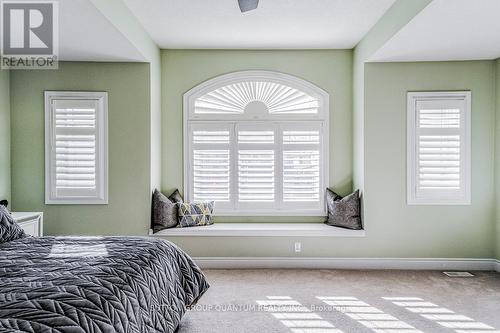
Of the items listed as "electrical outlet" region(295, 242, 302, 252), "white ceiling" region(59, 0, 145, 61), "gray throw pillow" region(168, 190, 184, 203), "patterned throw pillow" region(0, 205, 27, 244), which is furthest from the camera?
"gray throw pillow" region(168, 190, 184, 203)

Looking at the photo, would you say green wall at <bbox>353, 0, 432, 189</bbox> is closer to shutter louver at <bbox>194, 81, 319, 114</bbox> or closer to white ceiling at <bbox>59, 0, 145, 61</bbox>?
shutter louver at <bbox>194, 81, 319, 114</bbox>

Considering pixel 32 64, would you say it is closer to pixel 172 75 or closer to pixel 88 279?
pixel 172 75

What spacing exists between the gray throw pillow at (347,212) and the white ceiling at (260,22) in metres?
1.90

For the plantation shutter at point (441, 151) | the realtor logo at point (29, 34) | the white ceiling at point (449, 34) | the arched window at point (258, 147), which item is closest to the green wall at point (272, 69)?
the arched window at point (258, 147)

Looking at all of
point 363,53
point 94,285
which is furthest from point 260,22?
point 94,285

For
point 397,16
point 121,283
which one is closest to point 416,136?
point 397,16

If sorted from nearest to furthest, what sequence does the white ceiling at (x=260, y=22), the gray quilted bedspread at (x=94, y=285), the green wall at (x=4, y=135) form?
the gray quilted bedspread at (x=94, y=285), the white ceiling at (x=260, y=22), the green wall at (x=4, y=135)

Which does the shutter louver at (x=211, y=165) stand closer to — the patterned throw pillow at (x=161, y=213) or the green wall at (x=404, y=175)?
the patterned throw pillow at (x=161, y=213)

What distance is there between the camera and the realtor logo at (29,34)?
2928mm

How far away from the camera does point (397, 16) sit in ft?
11.1

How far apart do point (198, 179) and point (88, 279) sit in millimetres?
3048

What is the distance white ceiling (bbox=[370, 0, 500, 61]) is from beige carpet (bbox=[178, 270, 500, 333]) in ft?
7.99

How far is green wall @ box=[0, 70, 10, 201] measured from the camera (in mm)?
4270

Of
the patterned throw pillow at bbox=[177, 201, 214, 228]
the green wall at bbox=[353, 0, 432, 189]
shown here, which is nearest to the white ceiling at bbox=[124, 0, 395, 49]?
the green wall at bbox=[353, 0, 432, 189]
